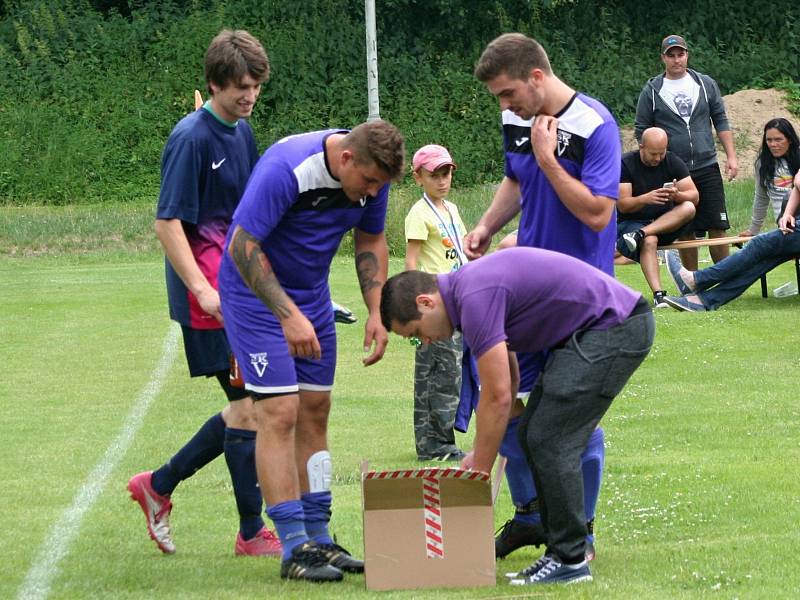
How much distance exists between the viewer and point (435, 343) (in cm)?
933

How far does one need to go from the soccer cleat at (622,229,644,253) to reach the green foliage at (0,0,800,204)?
1711 cm

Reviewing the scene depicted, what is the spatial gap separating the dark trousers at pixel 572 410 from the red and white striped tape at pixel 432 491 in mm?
250

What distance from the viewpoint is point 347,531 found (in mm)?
7098

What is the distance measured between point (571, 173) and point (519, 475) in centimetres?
132

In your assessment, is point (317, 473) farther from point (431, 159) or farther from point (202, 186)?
point (431, 159)

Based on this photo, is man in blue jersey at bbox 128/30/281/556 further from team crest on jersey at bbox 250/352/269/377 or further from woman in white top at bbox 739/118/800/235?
woman in white top at bbox 739/118/800/235

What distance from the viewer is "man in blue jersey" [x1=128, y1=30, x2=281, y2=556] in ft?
21.1

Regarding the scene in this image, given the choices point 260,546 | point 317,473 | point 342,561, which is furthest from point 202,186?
point 342,561

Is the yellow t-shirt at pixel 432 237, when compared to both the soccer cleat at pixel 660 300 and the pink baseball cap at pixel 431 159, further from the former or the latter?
the soccer cleat at pixel 660 300

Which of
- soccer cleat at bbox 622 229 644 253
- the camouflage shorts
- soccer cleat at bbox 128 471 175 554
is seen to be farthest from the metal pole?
soccer cleat at bbox 128 471 175 554

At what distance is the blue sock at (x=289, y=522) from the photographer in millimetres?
6047

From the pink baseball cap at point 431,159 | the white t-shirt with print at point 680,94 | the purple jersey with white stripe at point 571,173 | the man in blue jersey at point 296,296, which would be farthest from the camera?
the white t-shirt with print at point 680,94

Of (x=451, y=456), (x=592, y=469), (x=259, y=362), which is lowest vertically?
(x=451, y=456)

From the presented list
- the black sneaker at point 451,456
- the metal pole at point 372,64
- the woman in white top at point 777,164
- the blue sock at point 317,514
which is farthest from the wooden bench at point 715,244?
the metal pole at point 372,64
